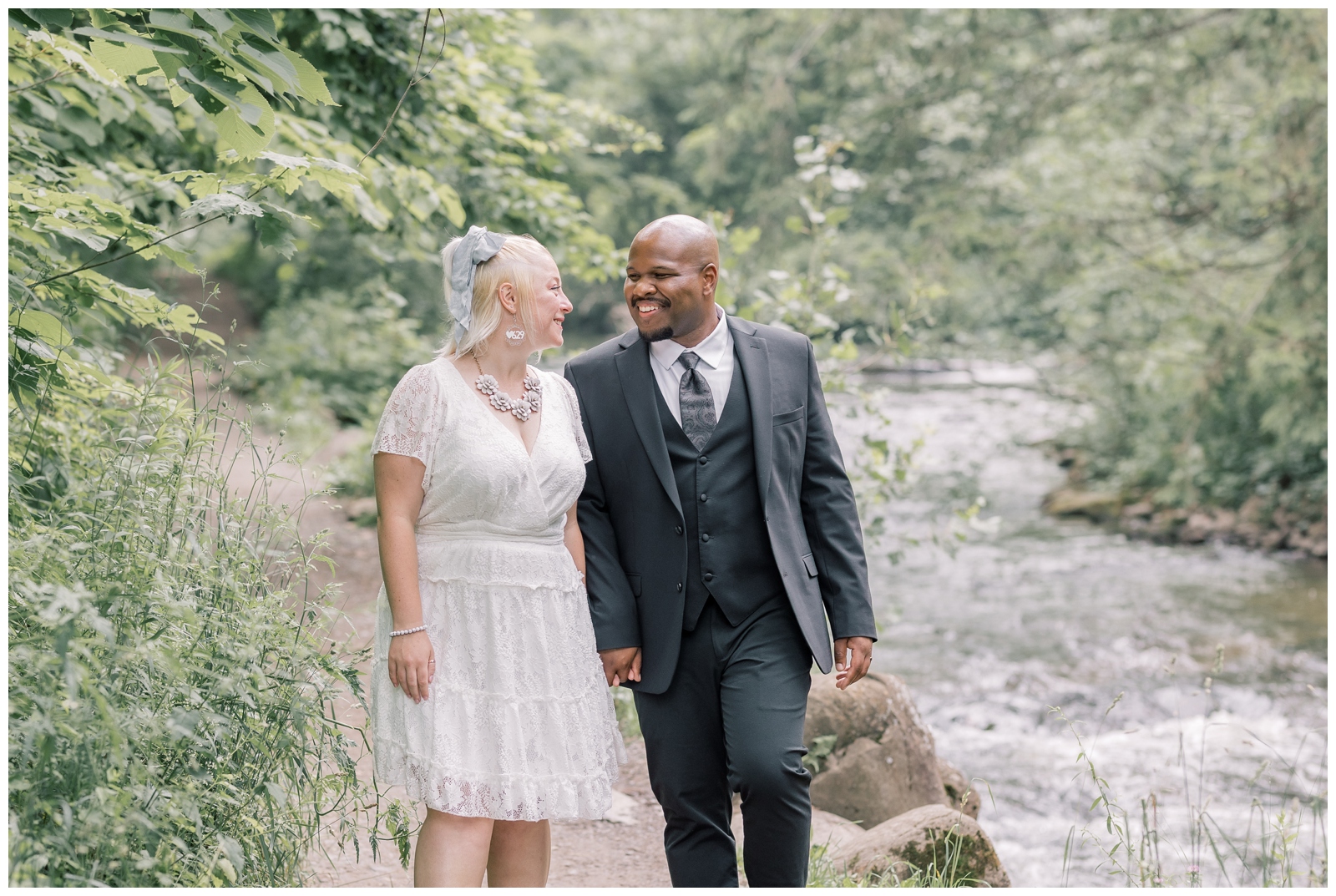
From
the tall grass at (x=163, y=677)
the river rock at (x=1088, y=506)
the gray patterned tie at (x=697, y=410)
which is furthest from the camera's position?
the river rock at (x=1088, y=506)

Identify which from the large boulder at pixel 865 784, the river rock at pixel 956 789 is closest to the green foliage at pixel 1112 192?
the river rock at pixel 956 789

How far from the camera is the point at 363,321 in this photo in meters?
15.2

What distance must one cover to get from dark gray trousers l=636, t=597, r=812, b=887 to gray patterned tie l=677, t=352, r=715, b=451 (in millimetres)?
445

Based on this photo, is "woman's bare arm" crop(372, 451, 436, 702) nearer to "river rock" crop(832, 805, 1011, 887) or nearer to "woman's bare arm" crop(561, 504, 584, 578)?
"woman's bare arm" crop(561, 504, 584, 578)

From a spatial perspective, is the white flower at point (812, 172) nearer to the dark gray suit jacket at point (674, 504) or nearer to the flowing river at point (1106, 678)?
the flowing river at point (1106, 678)

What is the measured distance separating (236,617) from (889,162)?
10.9 meters

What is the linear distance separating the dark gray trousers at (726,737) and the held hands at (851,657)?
9cm

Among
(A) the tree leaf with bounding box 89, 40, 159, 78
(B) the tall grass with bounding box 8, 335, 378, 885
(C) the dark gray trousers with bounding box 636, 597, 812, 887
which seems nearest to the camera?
(B) the tall grass with bounding box 8, 335, 378, 885

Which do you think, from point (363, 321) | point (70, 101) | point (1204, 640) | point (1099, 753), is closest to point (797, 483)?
point (70, 101)

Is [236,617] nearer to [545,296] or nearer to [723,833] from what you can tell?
[545,296]

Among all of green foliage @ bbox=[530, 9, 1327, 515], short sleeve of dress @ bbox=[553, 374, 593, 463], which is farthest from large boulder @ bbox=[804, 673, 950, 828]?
green foliage @ bbox=[530, 9, 1327, 515]

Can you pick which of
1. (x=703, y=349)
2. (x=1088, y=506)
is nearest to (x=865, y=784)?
(x=703, y=349)

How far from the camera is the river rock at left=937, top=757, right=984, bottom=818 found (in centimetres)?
527

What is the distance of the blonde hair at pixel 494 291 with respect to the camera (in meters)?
2.72
